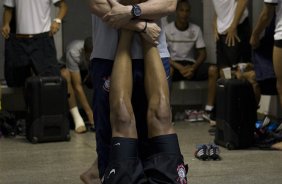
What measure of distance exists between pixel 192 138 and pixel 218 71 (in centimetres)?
133

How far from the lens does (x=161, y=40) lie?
347cm

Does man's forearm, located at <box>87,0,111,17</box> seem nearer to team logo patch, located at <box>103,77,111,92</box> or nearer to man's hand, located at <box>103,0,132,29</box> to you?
man's hand, located at <box>103,0,132,29</box>

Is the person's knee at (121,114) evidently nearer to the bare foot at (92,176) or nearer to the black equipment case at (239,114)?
the bare foot at (92,176)

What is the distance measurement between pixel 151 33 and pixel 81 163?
2.00 meters

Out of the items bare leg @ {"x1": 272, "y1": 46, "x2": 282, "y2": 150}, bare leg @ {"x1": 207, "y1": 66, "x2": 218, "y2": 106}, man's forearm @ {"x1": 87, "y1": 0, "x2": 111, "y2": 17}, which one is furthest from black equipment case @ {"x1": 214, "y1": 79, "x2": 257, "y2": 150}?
man's forearm @ {"x1": 87, "y1": 0, "x2": 111, "y2": 17}

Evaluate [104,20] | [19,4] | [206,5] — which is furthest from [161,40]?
[206,5]

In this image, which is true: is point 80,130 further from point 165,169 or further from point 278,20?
point 165,169

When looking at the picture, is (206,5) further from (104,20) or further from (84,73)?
(104,20)

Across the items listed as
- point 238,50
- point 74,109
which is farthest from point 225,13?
point 74,109

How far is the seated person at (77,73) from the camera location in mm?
6773

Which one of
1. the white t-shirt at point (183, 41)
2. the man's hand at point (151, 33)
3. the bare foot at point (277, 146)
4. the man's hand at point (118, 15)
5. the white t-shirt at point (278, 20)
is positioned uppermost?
the man's hand at point (118, 15)

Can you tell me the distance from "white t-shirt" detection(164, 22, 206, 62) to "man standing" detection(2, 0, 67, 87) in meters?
1.83

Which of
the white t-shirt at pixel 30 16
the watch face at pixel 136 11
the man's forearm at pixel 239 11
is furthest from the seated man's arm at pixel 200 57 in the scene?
the watch face at pixel 136 11

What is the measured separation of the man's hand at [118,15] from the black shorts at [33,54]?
3.30 m
